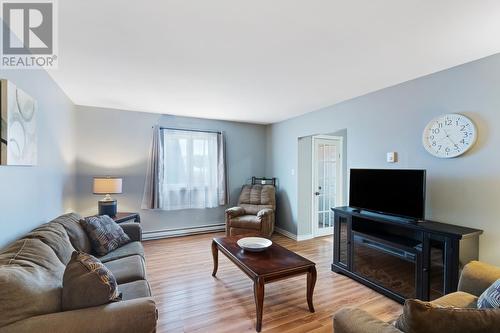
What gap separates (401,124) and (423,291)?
172 centimetres

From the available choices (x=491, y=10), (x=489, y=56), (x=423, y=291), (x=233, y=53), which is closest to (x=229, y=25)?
(x=233, y=53)

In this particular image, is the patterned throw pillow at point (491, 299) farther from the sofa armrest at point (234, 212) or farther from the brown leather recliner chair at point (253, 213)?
the sofa armrest at point (234, 212)

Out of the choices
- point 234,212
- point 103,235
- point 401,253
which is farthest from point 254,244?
point 234,212

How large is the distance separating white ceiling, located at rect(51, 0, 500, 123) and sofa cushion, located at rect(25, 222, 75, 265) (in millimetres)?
1515

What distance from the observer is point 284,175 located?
4.80 metres

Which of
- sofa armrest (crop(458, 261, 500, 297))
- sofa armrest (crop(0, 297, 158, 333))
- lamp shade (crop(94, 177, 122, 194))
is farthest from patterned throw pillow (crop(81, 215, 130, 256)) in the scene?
sofa armrest (crop(458, 261, 500, 297))

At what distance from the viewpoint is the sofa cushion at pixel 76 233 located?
7.16 ft

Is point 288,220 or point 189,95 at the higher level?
point 189,95

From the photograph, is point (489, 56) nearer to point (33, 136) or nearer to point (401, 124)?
point (401, 124)

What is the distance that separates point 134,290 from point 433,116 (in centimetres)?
315

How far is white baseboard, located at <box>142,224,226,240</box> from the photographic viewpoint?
4330 mm

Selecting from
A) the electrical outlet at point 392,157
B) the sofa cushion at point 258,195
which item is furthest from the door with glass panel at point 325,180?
the electrical outlet at point 392,157

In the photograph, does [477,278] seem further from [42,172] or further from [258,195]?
[42,172]

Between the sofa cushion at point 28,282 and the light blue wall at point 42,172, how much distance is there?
0.35 metres
